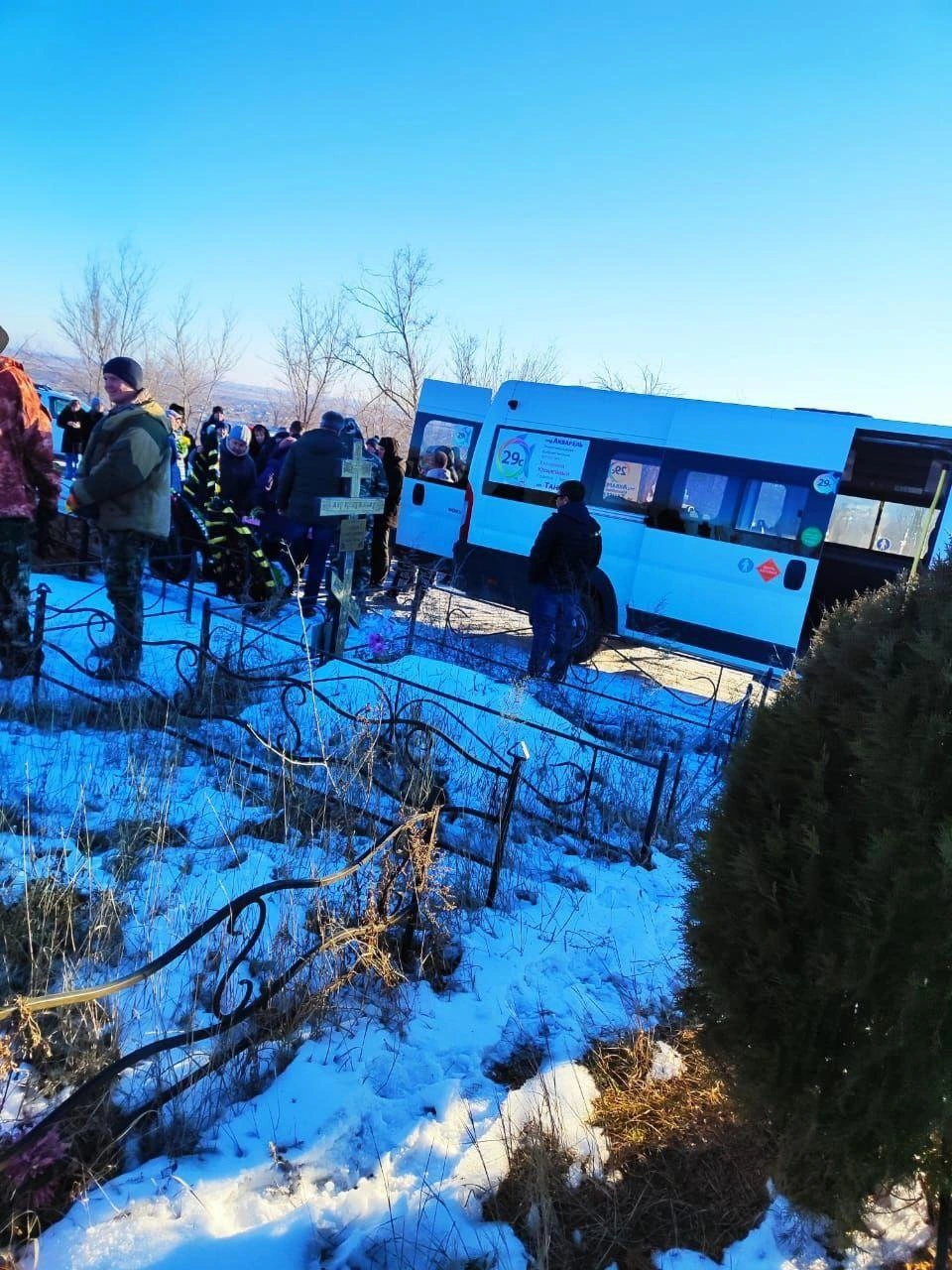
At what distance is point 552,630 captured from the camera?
718cm

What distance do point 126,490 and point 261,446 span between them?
7438mm

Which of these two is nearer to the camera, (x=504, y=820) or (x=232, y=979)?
(x=232, y=979)

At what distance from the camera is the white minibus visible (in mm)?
7176

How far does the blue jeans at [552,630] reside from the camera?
698 centimetres

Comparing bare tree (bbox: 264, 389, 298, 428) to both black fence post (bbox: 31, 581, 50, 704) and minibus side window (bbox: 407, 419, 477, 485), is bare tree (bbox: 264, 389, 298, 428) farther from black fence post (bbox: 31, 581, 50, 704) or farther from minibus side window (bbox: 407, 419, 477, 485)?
black fence post (bbox: 31, 581, 50, 704)

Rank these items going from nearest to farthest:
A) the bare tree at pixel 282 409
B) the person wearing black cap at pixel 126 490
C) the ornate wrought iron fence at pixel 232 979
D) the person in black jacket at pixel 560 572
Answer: the ornate wrought iron fence at pixel 232 979, the person wearing black cap at pixel 126 490, the person in black jacket at pixel 560 572, the bare tree at pixel 282 409

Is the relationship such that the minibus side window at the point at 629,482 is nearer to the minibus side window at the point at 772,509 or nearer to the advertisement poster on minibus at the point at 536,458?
the advertisement poster on minibus at the point at 536,458

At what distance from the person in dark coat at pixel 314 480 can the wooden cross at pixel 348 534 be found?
73 centimetres

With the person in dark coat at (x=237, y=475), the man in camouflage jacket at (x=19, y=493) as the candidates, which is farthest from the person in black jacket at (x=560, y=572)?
the person in dark coat at (x=237, y=475)

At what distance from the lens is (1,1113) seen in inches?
74.0

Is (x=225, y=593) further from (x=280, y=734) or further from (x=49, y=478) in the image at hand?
(x=280, y=734)

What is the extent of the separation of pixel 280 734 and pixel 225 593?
3.72 metres

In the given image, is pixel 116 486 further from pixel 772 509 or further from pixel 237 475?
pixel 772 509

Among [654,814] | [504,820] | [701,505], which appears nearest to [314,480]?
[701,505]
